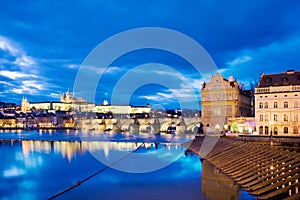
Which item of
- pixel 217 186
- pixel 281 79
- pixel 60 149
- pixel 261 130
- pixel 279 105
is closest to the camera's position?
pixel 217 186

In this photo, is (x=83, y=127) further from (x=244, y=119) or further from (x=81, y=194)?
A: (x=81, y=194)

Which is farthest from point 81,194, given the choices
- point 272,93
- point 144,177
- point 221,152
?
point 272,93

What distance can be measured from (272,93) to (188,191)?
2851 centimetres

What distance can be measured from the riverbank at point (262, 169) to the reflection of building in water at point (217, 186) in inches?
21.3

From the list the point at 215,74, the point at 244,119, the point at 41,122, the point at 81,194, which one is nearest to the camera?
the point at 81,194

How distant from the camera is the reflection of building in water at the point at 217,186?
16.3 m

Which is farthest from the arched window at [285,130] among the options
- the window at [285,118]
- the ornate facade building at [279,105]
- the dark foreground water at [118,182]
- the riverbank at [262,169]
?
the dark foreground water at [118,182]

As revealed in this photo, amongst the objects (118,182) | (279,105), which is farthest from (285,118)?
(118,182)

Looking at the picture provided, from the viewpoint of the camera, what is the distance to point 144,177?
23078mm

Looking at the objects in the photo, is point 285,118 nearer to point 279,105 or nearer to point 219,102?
point 279,105

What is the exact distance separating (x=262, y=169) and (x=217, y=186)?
10.7ft

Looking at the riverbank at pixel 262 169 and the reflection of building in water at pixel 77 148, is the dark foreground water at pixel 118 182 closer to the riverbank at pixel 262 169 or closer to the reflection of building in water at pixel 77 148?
the riverbank at pixel 262 169

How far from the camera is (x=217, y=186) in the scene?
1842 cm

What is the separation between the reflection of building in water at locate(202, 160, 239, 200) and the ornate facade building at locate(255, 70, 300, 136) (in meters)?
20.8
